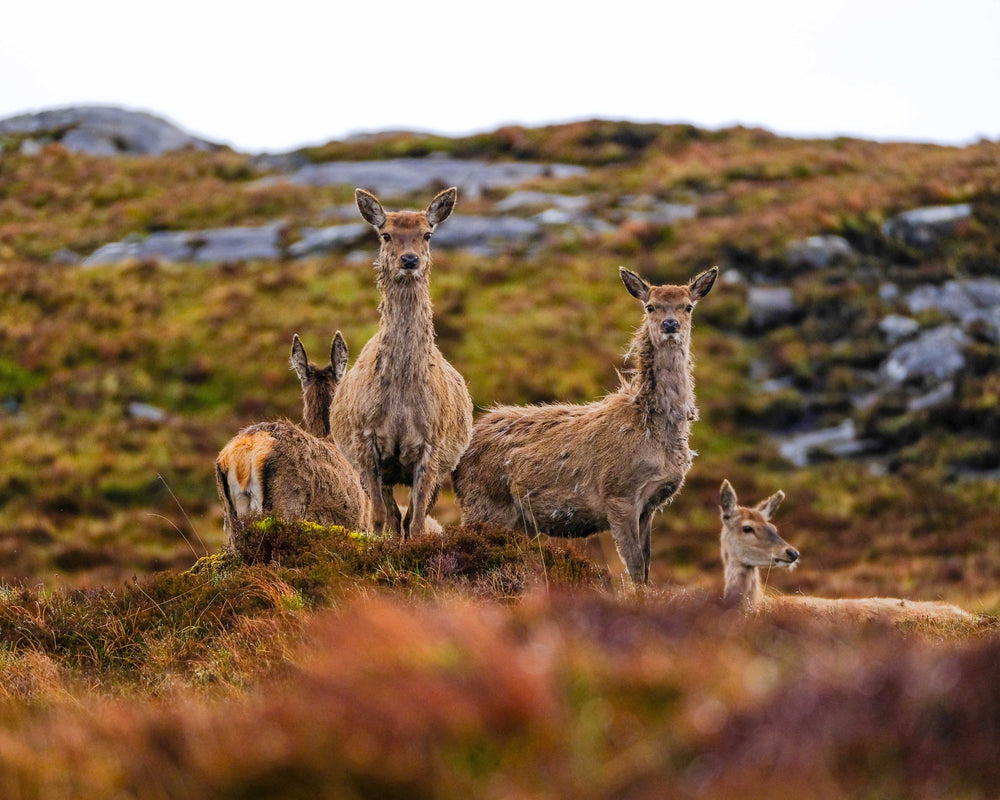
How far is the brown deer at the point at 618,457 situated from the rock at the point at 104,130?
50469mm

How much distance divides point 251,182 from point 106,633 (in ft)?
150

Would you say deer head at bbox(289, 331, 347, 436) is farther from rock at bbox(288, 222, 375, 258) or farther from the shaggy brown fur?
rock at bbox(288, 222, 375, 258)

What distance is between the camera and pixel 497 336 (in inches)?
1216

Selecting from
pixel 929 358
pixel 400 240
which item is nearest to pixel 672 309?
pixel 400 240

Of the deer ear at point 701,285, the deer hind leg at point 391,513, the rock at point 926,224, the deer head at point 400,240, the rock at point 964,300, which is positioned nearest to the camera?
the deer head at point 400,240

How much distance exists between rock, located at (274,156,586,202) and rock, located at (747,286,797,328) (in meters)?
17.3

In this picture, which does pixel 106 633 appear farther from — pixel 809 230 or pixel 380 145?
pixel 380 145

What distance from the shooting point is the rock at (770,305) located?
3148cm

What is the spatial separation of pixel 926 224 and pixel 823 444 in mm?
12808

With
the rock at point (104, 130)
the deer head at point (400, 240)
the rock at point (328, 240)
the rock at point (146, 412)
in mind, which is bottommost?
Answer: the rock at point (146, 412)

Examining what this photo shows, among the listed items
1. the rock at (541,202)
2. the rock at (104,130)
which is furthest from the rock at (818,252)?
the rock at (104,130)

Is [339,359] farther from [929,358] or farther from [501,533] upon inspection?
[929,358]

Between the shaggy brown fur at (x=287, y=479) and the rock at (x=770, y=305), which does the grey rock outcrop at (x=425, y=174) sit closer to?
the rock at (x=770, y=305)

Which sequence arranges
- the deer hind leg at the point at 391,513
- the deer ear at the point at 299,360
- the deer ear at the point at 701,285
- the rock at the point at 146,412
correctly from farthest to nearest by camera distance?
the rock at the point at 146,412, the deer ear at the point at 299,360, the deer ear at the point at 701,285, the deer hind leg at the point at 391,513
